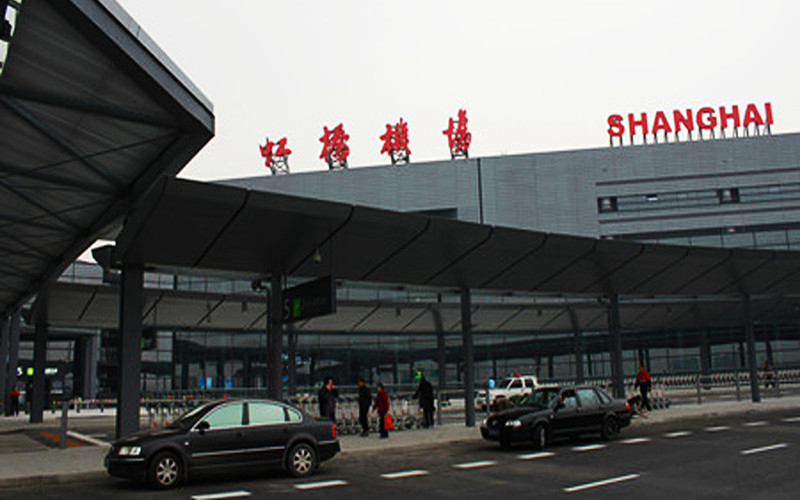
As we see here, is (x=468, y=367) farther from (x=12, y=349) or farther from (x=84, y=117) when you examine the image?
(x=12, y=349)

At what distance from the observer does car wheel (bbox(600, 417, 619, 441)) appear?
17562 mm

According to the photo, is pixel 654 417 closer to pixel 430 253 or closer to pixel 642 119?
pixel 430 253

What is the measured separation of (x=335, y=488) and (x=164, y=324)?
21.4 metres

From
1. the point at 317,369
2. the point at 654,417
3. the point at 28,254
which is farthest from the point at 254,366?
the point at 654,417

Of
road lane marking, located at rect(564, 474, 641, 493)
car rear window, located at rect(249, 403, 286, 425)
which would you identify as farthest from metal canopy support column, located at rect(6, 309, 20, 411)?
road lane marking, located at rect(564, 474, 641, 493)

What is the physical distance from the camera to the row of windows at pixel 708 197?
64.7 meters

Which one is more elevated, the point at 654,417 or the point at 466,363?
the point at 466,363

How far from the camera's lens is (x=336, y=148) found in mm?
70312

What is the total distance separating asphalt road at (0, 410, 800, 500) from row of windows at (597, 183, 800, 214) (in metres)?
51.1

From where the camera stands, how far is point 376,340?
50.7 m

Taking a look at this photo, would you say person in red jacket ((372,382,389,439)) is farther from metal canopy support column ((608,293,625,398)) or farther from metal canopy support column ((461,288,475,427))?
metal canopy support column ((608,293,625,398))

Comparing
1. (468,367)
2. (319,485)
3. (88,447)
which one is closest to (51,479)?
(319,485)

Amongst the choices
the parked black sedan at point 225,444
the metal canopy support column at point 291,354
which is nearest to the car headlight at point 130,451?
the parked black sedan at point 225,444

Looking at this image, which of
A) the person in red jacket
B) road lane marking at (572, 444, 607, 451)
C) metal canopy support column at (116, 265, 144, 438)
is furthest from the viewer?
the person in red jacket
